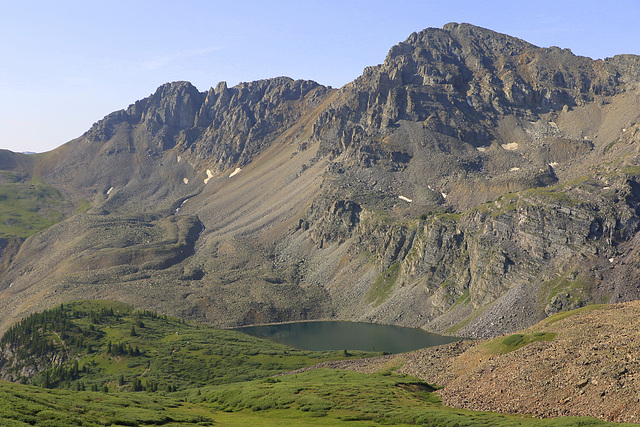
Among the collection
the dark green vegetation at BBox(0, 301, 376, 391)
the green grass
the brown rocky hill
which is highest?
the brown rocky hill

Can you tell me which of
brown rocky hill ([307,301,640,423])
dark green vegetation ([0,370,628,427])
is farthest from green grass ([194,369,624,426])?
brown rocky hill ([307,301,640,423])

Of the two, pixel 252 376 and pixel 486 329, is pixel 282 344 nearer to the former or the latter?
pixel 252 376

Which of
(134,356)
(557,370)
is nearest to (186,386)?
(134,356)

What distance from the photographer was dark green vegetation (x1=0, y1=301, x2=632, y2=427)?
59.0 metres

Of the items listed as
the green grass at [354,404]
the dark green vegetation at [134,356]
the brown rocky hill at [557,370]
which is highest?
the brown rocky hill at [557,370]

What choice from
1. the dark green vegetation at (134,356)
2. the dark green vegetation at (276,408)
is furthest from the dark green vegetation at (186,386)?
the dark green vegetation at (134,356)

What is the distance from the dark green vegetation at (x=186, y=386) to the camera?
58969 millimetres

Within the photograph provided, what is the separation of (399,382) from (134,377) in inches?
3542

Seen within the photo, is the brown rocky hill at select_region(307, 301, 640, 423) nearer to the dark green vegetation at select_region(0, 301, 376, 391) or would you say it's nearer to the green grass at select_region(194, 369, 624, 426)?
the green grass at select_region(194, 369, 624, 426)

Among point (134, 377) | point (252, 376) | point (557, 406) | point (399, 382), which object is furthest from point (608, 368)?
point (134, 377)

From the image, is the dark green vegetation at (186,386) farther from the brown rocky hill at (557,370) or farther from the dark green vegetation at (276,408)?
the brown rocky hill at (557,370)

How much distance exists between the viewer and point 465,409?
68062 mm

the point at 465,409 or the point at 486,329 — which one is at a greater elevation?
the point at 465,409

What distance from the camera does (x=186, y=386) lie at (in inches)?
5438
